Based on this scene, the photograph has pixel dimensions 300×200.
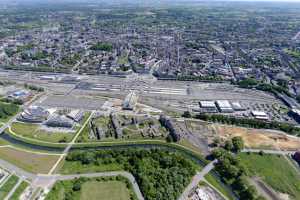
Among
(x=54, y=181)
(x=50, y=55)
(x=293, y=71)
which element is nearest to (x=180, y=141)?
(x=54, y=181)

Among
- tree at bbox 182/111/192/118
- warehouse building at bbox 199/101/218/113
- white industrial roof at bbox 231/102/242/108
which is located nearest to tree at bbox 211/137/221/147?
tree at bbox 182/111/192/118

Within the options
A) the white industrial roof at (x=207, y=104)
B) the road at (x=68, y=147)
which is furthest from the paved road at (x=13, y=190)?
the white industrial roof at (x=207, y=104)

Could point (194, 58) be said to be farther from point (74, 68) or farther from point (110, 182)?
point (110, 182)

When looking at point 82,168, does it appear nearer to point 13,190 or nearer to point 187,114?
point 13,190

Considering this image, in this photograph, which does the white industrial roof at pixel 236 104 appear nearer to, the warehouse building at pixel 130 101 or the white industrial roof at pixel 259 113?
the white industrial roof at pixel 259 113

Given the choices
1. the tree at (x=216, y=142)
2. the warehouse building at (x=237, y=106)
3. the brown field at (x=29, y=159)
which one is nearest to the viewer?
the brown field at (x=29, y=159)

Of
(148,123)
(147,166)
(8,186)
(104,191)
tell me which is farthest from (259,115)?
(8,186)

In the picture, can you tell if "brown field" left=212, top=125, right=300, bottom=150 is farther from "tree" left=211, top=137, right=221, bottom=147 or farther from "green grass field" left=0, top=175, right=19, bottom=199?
"green grass field" left=0, top=175, right=19, bottom=199
